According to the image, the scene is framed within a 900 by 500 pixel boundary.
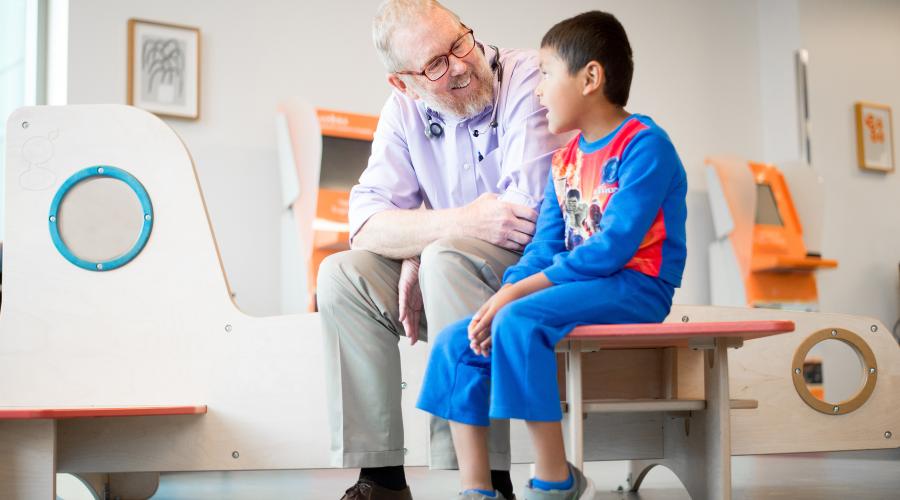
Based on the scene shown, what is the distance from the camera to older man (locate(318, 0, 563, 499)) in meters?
1.50

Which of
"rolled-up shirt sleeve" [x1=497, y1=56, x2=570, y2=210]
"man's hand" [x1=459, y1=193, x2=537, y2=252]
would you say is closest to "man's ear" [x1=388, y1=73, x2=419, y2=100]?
"rolled-up shirt sleeve" [x1=497, y1=56, x2=570, y2=210]

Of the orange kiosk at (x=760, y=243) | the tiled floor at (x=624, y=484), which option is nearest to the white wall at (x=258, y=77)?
the orange kiosk at (x=760, y=243)

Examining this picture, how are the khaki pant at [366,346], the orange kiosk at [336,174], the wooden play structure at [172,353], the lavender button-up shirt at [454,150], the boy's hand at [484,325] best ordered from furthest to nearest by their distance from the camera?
the orange kiosk at [336,174], the wooden play structure at [172,353], the lavender button-up shirt at [454,150], the khaki pant at [366,346], the boy's hand at [484,325]

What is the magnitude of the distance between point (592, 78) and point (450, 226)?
354 millimetres

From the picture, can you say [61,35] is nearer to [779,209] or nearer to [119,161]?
[119,161]

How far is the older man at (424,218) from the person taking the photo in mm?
1499

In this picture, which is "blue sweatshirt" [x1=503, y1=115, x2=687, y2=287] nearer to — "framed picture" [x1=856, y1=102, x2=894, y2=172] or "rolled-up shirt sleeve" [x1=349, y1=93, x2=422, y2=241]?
"rolled-up shirt sleeve" [x1=349, y1=93, x2=422, y2=241]

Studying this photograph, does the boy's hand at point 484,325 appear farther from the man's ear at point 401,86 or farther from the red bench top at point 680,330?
the man's ear at point 401,86

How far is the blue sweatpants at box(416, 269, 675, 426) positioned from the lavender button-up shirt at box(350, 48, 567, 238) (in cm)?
39

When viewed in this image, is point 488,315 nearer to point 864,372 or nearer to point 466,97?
point 466,97

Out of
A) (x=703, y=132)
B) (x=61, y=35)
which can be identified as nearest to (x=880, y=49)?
(x=703, y=132)

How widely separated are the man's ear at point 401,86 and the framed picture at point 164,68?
230 cm

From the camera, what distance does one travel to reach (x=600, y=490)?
2.29m

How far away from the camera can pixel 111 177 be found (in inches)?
74.5
